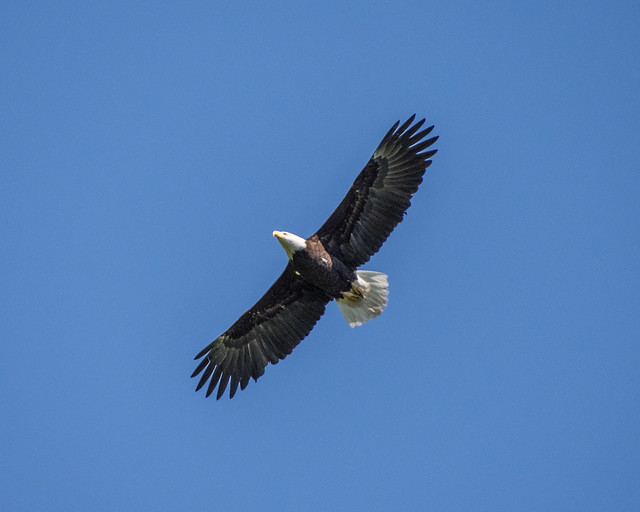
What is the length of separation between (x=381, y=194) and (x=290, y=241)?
1538 millimetres

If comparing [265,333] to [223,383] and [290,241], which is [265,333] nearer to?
[223,383]

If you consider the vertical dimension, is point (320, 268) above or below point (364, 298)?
below

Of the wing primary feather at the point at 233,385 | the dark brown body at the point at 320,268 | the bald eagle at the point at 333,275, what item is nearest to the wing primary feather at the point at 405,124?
the bald eagle at the point at 333,275

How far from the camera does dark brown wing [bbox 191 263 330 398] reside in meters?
14.6

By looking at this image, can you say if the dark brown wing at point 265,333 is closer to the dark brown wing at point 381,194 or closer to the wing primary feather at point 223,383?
→ the wing primary feather at point 223,383

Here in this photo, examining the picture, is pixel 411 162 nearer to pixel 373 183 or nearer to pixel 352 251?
pixel 373 183

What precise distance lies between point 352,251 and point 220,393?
3.18 m

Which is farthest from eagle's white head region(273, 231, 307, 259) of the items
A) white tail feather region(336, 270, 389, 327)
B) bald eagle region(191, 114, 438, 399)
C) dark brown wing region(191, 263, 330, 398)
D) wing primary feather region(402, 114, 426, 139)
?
wing primary feather region(402, 114, 426, 139)

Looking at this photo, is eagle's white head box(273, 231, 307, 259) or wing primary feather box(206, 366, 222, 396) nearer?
eagle's white head box(273, 231, 307, 259)

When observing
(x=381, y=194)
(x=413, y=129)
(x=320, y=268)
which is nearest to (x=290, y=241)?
(x=320, y=268)

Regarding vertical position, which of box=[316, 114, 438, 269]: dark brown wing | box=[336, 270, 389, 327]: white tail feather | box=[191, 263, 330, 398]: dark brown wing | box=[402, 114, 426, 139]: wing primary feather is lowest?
box=[191, 263, 330, 398]: dark brown wing

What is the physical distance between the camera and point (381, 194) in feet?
45.4

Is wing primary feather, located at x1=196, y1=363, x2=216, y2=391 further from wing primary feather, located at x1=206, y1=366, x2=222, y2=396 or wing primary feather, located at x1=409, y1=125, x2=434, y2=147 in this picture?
wing primary feather, located at x1=409, y1=125, x2=434, y2=147

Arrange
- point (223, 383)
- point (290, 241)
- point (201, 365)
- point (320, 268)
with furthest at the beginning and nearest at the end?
point (201, 365) < point (223, 383) < point (320, 268) < point (290, 241)
